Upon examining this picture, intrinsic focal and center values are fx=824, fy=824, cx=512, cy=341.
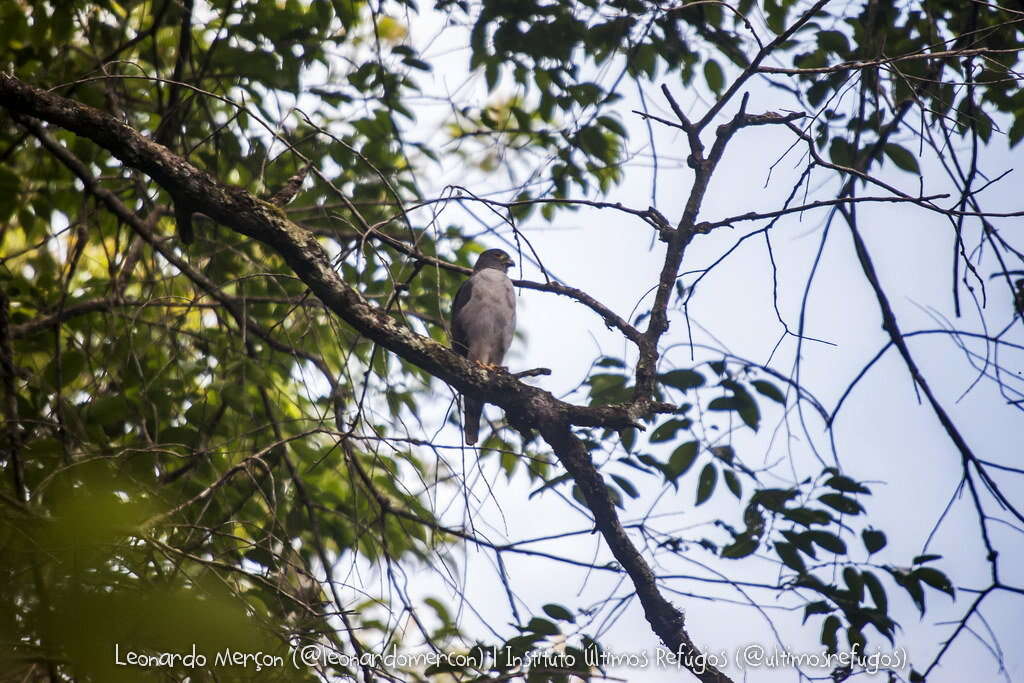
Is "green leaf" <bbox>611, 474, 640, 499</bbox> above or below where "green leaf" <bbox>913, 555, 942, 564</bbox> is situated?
above

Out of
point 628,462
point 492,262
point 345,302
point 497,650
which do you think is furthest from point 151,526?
point 492,262

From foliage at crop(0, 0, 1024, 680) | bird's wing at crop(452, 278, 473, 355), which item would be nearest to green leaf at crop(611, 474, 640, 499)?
foliage at crop(0, 0, 1024, 680)

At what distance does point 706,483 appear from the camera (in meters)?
3.55

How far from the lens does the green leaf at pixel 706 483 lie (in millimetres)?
3549

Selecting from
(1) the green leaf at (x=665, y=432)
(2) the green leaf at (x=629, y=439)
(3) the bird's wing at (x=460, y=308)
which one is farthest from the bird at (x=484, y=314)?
(1) the green leaf at (x=665, y=432)

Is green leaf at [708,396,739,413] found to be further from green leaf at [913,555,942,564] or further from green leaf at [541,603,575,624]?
green leaf at [541,603,575,624]

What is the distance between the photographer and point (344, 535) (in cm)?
441

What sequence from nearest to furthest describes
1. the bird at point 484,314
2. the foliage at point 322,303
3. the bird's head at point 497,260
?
the foliage at point 322,303 < the bird at point 484,314 < the bird's head at point 497,260

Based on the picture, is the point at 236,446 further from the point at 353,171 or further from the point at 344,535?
the point at 353,171

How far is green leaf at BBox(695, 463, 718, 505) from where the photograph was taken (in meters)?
3.55

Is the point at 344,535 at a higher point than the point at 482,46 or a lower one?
lower

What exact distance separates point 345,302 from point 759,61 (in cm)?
160

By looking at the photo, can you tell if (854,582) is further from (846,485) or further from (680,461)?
(680,461)

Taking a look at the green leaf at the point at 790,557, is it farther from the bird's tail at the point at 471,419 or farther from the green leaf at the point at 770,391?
the bird's tail at the point at 471,419
